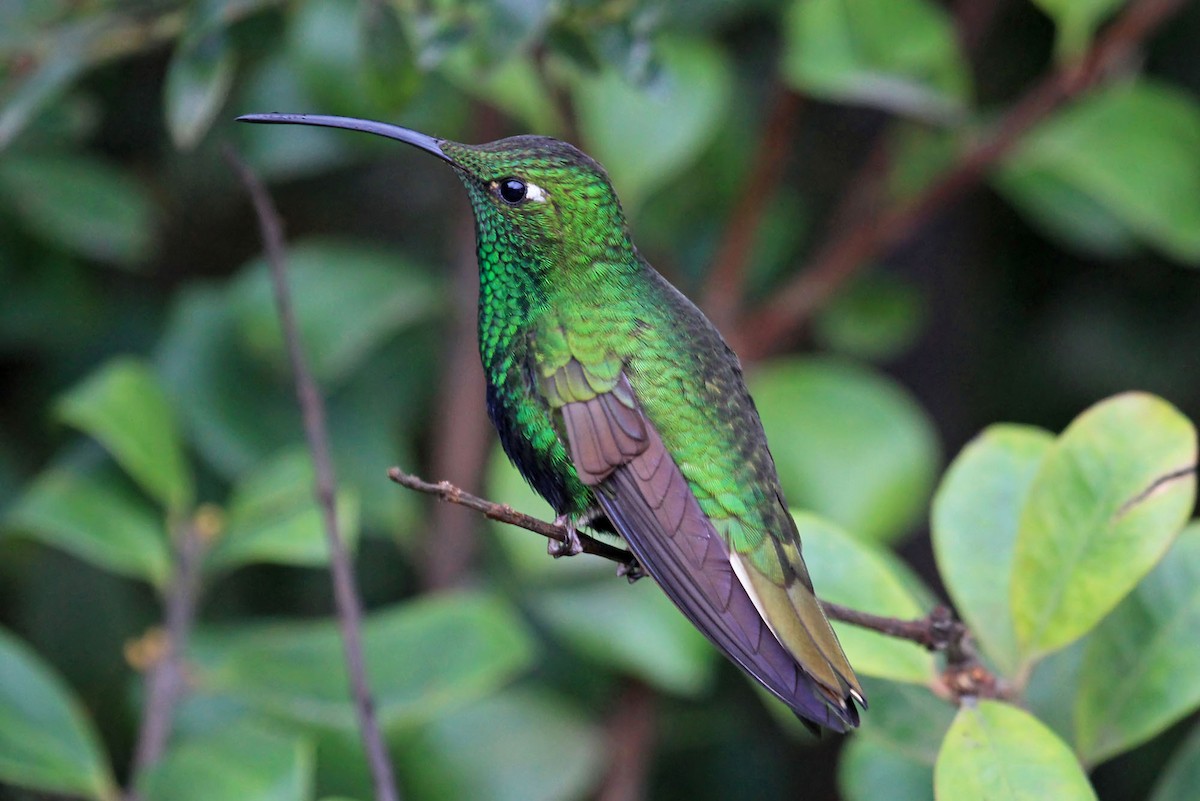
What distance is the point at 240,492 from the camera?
2.37 metres

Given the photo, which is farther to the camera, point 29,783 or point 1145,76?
point 1145,76

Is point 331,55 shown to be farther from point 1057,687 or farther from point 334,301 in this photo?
point 1057,687

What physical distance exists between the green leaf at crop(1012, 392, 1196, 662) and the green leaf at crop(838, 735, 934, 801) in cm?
28

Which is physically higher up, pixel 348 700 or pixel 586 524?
pixel 586 524

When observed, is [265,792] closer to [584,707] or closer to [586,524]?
[586,524]

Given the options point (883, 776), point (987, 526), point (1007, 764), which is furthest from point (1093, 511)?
point (883, 776)

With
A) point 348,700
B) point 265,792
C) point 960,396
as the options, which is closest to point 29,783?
point 265,792

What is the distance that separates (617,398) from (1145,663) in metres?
0.71

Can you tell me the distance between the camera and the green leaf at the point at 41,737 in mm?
1855

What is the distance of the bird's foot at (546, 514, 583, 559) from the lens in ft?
4.71

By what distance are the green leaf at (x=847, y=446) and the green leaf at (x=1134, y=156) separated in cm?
57

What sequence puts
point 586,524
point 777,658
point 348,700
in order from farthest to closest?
point 348,700 → point 586,524 → point 777,658

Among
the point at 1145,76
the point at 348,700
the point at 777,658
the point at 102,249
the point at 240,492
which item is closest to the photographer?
the point at 777,658

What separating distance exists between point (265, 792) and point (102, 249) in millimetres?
1381
